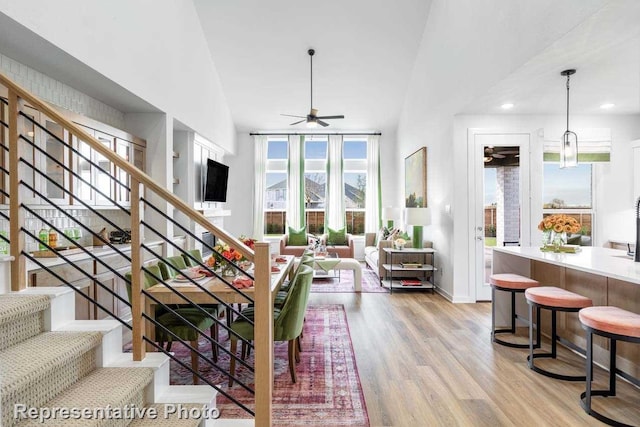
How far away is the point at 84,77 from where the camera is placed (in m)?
3.57

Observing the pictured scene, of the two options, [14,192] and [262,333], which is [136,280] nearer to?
[262,333]

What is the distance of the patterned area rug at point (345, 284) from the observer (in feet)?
20.0

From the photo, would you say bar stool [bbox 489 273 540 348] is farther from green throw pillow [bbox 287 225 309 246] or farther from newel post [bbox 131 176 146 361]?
green throw pillow [bbox 287 225 309 246]

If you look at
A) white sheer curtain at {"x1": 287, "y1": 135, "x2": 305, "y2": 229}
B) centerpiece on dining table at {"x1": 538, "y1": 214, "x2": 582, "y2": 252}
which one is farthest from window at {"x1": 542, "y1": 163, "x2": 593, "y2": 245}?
white sheer curtain at {"x1": 287, "y1": 135, "x2": 305, "y2": 229}

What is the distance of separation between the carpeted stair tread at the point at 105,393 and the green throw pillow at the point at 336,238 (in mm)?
7140

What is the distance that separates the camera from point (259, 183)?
9438mm

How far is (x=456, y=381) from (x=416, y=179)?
486cm

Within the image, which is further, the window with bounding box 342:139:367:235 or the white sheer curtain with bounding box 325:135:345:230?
the window with bounding box 342:139:367:235

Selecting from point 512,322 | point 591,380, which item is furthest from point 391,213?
point 591,380

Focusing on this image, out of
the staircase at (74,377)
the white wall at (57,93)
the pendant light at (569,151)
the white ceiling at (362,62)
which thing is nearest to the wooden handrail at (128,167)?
the staircase at (74,377)

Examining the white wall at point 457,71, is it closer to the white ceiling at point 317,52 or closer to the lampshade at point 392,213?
the white ceiling at point 317,52

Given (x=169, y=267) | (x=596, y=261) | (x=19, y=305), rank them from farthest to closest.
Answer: (x=169, y=267) < (x=596, y=261) < (x=19, y=305)

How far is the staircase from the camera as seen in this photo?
56.9 inches

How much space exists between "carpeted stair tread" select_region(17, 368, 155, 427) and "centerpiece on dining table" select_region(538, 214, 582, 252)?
12.1 ft
